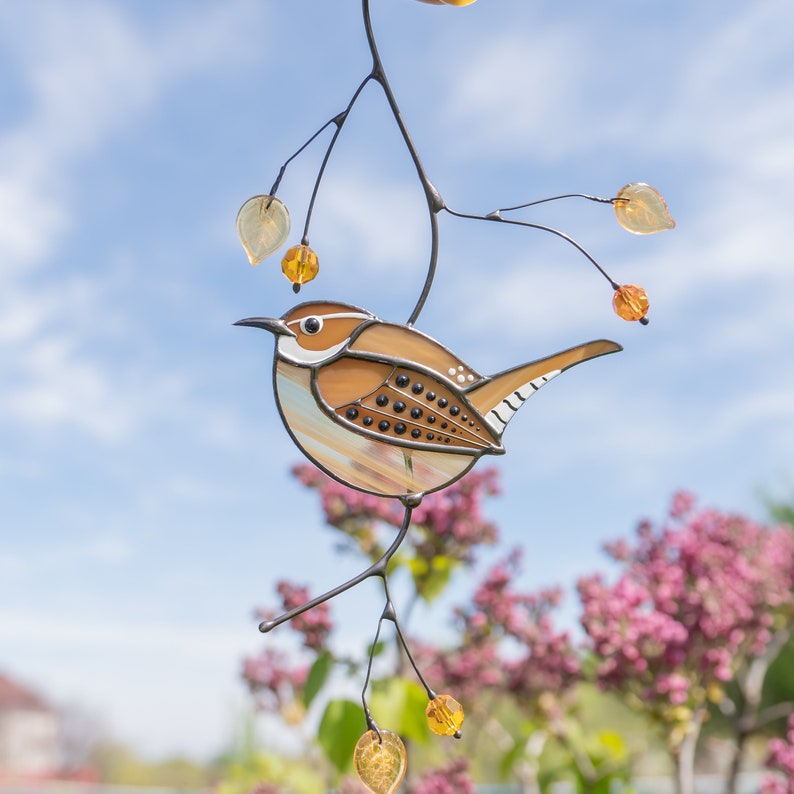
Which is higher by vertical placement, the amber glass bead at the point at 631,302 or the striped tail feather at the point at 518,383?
the amber glass bead at the point at 631,302

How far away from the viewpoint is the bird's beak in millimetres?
755

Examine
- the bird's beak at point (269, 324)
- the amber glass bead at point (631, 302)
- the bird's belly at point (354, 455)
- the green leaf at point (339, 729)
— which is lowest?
the green leaf at point (339, 729)

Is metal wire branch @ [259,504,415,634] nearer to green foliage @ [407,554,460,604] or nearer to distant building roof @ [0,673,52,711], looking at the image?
green foliage @ [407,554,460,604]

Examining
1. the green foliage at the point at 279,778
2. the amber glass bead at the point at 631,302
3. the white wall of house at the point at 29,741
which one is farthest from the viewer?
the white wall of house at the point at 29,741

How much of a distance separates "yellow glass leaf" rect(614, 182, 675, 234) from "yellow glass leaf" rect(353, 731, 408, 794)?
22.5 inches

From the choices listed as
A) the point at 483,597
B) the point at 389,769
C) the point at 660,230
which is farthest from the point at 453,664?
the point at 660,230

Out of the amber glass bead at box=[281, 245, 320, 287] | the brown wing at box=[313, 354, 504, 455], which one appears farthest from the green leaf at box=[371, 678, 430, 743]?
the amber glass bead at box=[281, 245, 320, 287]

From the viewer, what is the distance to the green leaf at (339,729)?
1.27 metres

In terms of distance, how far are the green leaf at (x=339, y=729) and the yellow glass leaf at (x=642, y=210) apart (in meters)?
0.87

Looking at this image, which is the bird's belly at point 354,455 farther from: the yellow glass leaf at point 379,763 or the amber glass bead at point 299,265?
the yellow glass leaf at point 379,763

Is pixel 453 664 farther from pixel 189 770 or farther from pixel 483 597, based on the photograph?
pixel 189 770

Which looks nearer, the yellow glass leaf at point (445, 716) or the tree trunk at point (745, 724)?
the yellow glass leaf at point (445, 716)

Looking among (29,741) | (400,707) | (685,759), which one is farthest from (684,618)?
(29,741)

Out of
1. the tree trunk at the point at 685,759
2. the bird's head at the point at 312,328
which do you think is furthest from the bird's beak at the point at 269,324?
the tree trunk at the point at 685,759
